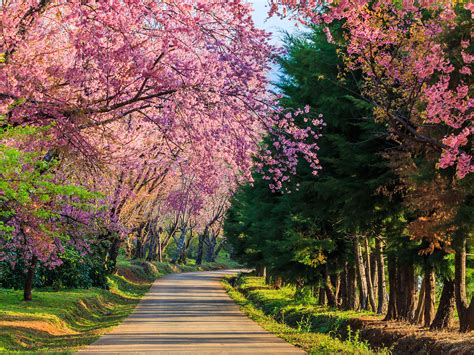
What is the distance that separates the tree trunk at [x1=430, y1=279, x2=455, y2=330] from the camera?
1730 cm

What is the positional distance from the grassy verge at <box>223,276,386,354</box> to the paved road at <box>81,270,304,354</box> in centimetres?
49

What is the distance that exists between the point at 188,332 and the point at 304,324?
5516 millimetres

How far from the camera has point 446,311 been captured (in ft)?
57.7

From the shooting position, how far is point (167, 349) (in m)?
16.3

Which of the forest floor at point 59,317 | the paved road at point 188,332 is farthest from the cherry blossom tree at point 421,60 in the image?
the forest floor at point 59,317

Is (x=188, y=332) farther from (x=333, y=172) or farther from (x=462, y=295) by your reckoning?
(x=462, y=295)

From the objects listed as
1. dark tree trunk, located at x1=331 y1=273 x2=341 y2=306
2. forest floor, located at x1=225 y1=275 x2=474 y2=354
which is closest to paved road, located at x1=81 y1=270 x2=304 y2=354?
forest floor, located at x1=225 y1=275 x2=474 y2=354

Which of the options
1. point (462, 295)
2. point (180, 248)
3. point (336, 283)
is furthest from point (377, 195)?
point (180, 248)

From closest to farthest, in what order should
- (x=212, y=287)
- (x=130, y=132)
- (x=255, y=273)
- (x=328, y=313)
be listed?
(x=130, y=132) < (x=328, y=313) < (x=212, y=287) < (x=255, y=273)

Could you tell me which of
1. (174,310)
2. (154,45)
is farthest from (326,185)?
(174,310)

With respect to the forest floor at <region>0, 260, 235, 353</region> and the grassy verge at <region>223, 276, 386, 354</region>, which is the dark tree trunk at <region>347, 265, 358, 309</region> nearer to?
the grassy verge at <region>223, 276, 386, 354</region>

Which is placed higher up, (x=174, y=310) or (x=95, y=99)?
(x=95, y=99)

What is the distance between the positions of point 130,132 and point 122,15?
8.61 meters

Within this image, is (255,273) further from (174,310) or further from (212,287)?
(174,310)
